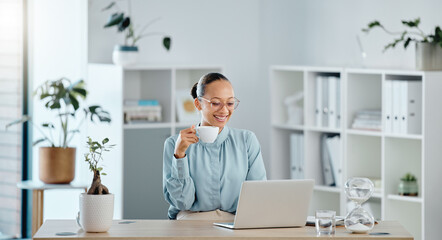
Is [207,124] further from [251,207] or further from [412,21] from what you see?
[412,21]

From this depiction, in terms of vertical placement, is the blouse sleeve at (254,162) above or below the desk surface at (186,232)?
above

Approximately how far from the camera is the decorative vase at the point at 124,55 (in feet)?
19.4

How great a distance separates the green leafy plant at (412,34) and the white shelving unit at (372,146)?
21 centimetres

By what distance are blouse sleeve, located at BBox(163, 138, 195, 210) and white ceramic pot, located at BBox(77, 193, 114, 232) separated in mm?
416

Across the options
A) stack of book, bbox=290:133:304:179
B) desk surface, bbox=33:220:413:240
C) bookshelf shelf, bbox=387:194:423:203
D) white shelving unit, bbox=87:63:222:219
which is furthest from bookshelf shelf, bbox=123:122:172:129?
desk surface, bbox=33:220:413:240

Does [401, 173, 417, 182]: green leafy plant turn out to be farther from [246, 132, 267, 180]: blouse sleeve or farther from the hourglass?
the hourglass

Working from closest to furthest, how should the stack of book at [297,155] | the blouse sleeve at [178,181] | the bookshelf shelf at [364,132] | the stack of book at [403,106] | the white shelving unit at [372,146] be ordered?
the blouse sleeve at [178,181], the white shelving unit at [372,146], the stack of book at [403,106], the bookshelf shelf at [364,132], the stack of book at [297,155]

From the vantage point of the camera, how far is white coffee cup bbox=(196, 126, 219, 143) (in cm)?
341

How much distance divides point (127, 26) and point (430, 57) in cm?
220

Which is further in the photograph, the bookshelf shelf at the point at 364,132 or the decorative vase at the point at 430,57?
the bookshelf shelf at the point at 364,132

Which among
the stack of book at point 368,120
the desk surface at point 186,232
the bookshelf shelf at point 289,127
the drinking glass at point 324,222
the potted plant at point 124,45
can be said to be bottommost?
the desk surface at point 186,232

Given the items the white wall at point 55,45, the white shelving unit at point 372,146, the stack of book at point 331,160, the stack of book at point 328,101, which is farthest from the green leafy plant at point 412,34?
the white wall at point 55,45

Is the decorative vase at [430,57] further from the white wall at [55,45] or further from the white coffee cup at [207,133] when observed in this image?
the white wall at [55,45]

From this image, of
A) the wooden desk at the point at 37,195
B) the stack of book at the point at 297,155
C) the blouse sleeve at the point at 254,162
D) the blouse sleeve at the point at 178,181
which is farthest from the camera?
the stack of book at the point at 297,155
